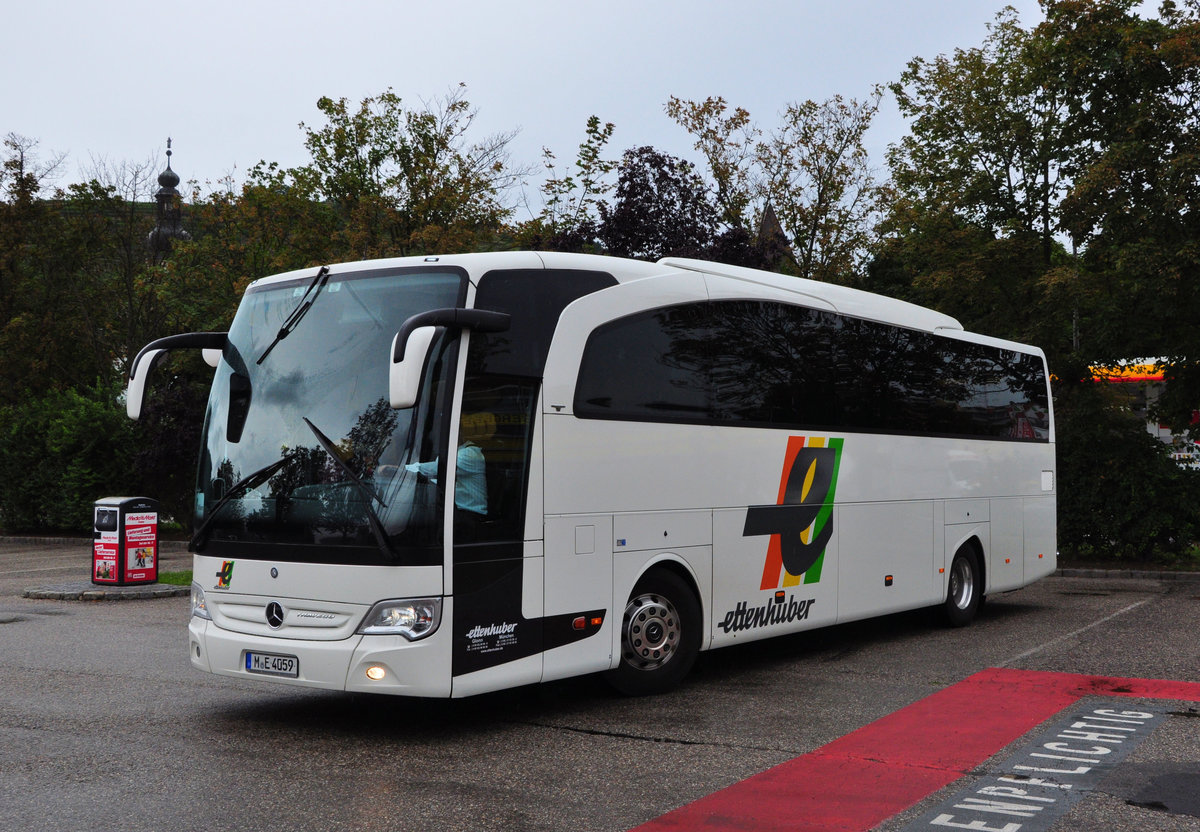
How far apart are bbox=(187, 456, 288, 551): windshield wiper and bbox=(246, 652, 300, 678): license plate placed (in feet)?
2.90

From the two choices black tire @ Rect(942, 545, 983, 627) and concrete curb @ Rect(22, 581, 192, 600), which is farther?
concrete curb @ Rect(22, 581, 192, 600)

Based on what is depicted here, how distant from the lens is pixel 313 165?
2619 centimetres

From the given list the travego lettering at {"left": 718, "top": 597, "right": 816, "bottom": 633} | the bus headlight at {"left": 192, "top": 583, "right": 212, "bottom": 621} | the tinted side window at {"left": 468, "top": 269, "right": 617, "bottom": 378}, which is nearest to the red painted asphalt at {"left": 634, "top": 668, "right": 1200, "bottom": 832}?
the travego lettering at {"left": 718, "top": 597, "right": 816, "bottom": 633}

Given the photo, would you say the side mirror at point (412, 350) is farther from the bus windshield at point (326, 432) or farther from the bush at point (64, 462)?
the bush at point (64, 462)

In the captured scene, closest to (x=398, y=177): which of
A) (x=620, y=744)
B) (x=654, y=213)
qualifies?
(x=654, y=213)

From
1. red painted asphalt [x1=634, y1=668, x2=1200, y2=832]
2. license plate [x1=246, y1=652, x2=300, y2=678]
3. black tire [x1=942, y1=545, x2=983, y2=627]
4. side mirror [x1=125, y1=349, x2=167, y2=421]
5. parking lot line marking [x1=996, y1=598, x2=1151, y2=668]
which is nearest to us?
red painted asphalt [x1=634, y1=668, x2=1200, y2=832]

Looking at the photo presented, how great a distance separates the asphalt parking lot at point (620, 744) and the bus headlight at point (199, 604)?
28.4 inches

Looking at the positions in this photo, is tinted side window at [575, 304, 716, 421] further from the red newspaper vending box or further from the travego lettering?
the red newspaper vending box

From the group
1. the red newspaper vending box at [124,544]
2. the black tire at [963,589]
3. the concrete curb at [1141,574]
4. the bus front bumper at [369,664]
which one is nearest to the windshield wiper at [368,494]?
the bus front bumper at [369,664]

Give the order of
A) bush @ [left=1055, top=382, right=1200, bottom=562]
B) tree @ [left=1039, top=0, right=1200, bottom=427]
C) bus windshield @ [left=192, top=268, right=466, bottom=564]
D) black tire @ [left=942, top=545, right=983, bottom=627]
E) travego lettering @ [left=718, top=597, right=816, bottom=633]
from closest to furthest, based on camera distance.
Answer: bus windshield @ [left=192, top=268, right=466, bottom=564], travego lettering @ [left=718, top=597, right=816, bottom=633], black tire @ [left=942, top=545, right=983, bottom=627], tree @ [left=1039, top=0, right=1200, bottom=427], bush @ [left=1055, top=382, right=1200, bottom=562]

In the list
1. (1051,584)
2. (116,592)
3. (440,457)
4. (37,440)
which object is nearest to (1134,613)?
(1051,584)

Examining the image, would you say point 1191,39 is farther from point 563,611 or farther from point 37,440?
point 37,440

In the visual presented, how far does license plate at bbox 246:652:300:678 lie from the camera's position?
24.7ft

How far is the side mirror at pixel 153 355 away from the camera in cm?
832
